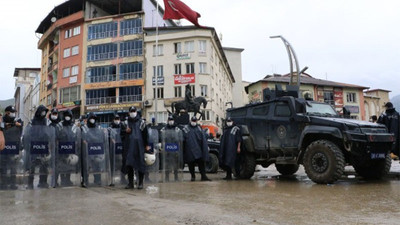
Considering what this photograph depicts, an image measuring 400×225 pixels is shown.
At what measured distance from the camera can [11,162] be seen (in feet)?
23.5

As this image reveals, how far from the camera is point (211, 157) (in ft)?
40.5

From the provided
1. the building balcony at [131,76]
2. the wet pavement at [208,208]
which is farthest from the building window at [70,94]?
the wet pavement at [208,208]

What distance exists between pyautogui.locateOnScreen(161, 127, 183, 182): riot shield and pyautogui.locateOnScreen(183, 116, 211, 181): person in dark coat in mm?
180

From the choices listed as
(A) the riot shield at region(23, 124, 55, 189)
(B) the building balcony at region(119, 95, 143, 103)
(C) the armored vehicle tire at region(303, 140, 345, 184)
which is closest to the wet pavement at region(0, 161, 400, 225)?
(A) the riot shield at region(23, 124, 55, 189)

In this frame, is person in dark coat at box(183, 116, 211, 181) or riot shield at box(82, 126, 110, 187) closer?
riot shield at box(82, 126, 110, 187)

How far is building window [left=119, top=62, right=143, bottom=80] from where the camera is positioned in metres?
40.8

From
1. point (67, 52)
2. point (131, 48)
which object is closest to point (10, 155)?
point (131, 48)

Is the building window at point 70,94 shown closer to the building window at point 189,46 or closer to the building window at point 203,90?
the building window at point 189,46

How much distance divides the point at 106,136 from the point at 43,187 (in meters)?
1.81

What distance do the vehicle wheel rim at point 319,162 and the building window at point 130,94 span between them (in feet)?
110

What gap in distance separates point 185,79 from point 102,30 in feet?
42.8

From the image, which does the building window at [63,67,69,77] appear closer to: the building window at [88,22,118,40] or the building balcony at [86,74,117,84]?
the building balcony at [86,74,117,84]

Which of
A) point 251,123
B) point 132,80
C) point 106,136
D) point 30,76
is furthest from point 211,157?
point 30,76

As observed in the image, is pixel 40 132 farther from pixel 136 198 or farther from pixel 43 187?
pixel 136 198
